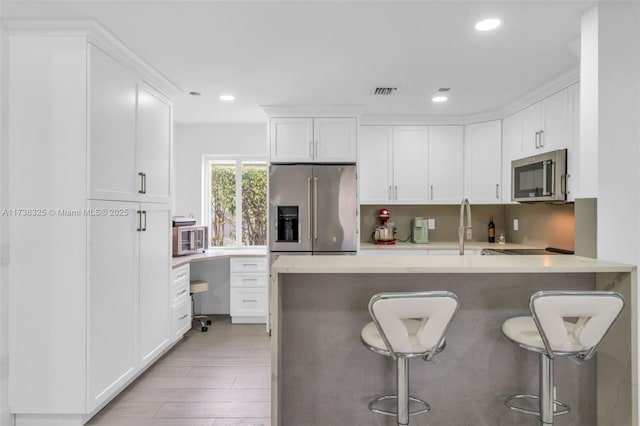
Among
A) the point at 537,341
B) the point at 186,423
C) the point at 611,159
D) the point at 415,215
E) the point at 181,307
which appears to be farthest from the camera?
the point at 415,215

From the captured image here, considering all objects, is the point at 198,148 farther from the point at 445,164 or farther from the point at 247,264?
the point at 445,164

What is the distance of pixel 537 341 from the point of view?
5.74ft

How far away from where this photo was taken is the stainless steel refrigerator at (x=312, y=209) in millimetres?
4004

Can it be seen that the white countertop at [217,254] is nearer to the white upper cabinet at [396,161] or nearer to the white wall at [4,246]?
the white wall at [4,246]

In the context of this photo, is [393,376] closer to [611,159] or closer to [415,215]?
[611,159]

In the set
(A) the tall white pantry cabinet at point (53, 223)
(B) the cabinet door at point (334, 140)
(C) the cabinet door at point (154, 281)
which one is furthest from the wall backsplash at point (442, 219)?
(A) the tall white pantry cabinet at point (53, 223)

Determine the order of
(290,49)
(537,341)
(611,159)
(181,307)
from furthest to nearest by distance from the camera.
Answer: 1. (181,307)
2. (290,49)
3. (611,159)
4. (537,341)

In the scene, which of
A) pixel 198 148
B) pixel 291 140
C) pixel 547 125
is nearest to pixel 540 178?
pixel 547 125

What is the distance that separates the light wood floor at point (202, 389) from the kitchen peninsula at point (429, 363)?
0.55 m

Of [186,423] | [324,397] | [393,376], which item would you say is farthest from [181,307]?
[393,376]

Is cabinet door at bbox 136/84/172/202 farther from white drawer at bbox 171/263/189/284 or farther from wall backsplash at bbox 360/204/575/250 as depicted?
wall backsplash at bbox 360/204/575/250

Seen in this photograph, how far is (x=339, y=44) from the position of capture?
2.55 m

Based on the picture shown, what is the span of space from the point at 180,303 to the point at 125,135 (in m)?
1.84

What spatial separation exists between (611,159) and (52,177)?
3.20 m
